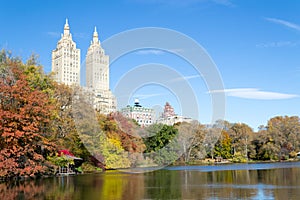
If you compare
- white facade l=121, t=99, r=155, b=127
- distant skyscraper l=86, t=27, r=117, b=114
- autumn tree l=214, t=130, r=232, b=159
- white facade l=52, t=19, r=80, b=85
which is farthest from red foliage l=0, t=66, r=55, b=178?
white facade l=52, t=19, r=80, b=85

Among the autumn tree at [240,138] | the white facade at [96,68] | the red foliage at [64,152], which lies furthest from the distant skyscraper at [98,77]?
the autumn tree at [240,138]

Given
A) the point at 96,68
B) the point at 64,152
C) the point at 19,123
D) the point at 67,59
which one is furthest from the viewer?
the point at 67,59

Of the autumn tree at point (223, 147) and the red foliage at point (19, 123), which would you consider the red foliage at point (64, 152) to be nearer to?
the red foliage at point (19, 123)

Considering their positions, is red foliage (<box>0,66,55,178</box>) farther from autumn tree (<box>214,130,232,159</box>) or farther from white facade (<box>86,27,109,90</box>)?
autumn tree (<box>214,130,232,159</box>)

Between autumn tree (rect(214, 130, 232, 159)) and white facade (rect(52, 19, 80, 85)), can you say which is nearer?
autumn tree (rect(214, 130, 232, 159))

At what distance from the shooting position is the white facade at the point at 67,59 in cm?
11169

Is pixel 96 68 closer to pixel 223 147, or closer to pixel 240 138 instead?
pixel 223 147

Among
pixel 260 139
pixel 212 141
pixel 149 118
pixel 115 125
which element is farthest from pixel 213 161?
pixel 115 125

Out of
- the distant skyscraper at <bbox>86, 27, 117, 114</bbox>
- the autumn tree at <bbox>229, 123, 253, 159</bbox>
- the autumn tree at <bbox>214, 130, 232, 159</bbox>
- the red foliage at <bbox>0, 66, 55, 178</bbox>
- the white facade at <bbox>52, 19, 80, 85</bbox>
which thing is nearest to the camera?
the red foliage at <bbox>0, 66, 55, 178</bbox>

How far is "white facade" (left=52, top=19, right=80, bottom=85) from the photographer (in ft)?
366

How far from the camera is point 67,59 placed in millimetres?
113938

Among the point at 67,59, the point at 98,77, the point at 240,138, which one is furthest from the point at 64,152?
the point at 67,59

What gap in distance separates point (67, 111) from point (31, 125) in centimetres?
933

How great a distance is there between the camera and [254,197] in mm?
14023
